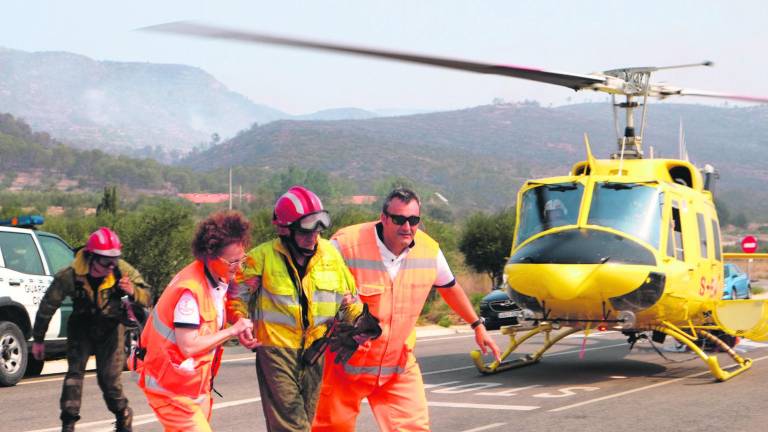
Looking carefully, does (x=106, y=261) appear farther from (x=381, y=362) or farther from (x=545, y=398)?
(x=545, y=398)

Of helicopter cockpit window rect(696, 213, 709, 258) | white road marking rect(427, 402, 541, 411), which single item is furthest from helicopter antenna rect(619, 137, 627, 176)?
white road marking rect(427, 402, 541, 411)

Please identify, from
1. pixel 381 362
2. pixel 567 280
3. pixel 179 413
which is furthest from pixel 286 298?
pixel 567 280

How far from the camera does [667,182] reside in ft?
48.3

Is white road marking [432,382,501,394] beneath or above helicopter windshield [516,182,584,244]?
beneath

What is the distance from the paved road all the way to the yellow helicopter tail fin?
56cm

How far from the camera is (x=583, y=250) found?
13.2 meters

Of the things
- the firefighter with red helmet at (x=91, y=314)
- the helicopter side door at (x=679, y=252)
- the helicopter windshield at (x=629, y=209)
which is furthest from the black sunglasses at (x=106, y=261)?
the helicopter side door at (x=679, y=252)

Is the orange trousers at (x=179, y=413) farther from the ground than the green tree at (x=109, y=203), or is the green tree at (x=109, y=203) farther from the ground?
the orange trousers at (x=179, y=413)

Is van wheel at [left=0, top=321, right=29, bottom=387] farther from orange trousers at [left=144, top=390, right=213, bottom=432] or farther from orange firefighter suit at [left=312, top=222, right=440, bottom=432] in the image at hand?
orange trousers at [left=144, top=390, right=213, bottom=432]

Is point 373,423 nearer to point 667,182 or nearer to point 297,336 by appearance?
point 297,336

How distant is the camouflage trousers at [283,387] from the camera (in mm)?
6141

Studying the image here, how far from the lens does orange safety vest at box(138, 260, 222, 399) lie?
600 cm

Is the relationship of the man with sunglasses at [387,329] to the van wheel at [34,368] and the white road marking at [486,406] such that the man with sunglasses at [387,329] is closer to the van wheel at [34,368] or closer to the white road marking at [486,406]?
the white road marking at [486,406]

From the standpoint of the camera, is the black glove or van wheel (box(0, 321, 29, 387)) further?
van wheel (box(0, 321, 29, 387))
